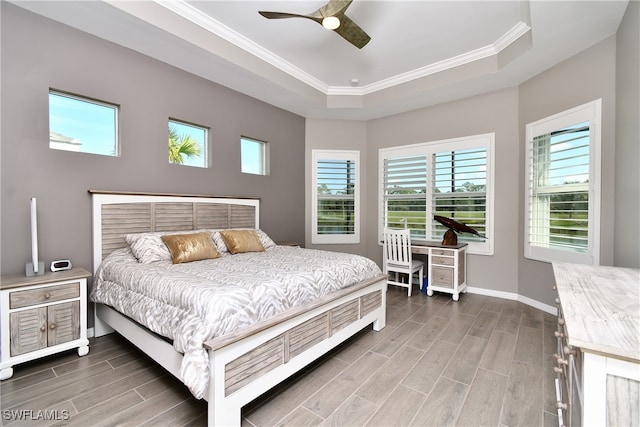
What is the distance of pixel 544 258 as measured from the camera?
3469mm

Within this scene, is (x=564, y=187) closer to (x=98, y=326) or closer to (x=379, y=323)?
(x=379, y=323)

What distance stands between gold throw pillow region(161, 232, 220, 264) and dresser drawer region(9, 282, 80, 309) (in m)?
0.73

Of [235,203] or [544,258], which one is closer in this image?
[544,258]

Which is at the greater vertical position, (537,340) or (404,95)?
(404,95)

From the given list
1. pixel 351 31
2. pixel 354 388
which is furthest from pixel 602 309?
pixel 351 31

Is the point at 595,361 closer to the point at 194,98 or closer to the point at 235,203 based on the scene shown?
the point at 235,203

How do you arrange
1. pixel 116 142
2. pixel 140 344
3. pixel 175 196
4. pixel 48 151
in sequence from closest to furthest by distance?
pixel 140 344, pixel 48 151, pixel 116 142, pixel 175 196

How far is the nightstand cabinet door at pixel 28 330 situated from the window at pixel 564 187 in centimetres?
484

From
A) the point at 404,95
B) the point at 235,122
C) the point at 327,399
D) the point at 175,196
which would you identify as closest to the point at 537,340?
the point at 327,399

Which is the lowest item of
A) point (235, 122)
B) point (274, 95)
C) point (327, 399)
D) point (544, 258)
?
point (327, 399)

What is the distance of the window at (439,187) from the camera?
420 cm

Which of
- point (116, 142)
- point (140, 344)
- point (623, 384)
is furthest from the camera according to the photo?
point (116, 142)

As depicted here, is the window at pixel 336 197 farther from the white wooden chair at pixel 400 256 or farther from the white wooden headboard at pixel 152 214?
the white wooden headboard at pixel 152 214

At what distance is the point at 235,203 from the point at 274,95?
5.48 ft
